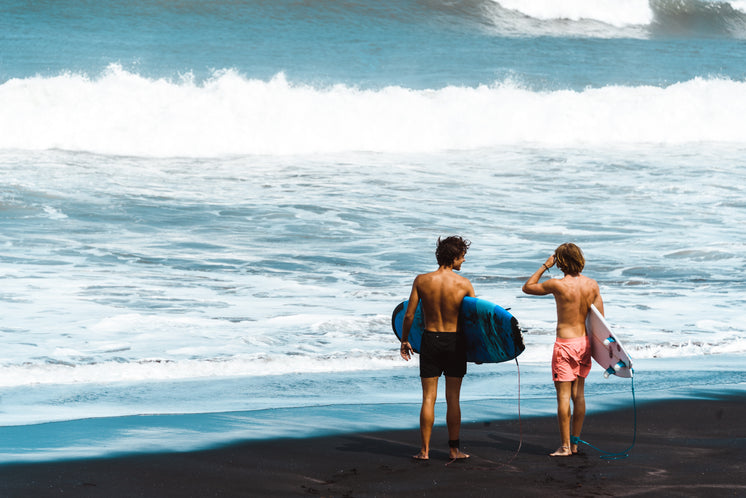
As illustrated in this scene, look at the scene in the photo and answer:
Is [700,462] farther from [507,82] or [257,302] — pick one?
[507,82]

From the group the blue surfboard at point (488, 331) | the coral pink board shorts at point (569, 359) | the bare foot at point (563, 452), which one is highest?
the blue surfboard at point (488, 331)

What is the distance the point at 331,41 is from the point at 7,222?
72.0 feet

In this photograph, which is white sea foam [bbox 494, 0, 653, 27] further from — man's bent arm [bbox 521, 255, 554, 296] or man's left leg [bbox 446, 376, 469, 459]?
man's left leg [bbox 446, 376, 469, 459]

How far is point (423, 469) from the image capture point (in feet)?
14.5

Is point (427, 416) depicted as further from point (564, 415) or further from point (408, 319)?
point (564, 415)

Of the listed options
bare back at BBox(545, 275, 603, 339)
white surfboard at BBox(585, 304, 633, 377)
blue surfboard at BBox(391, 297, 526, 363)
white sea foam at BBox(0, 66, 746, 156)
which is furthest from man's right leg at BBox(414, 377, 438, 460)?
white sea foam at BBox(0, 66, 746, 156)

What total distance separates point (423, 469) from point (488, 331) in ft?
2.44

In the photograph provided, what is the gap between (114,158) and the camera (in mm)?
20172

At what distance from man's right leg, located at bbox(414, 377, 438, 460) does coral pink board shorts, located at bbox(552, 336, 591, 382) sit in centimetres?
63

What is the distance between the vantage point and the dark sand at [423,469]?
4051mm

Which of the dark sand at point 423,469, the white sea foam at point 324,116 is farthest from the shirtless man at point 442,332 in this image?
the white sea foam at point 324,116

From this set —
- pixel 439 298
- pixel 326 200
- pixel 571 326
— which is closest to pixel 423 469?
pixel 439 298

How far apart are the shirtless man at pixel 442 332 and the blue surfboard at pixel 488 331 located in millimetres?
49

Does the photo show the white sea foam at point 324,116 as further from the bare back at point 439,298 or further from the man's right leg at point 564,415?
the man's right leg at point 564,415
